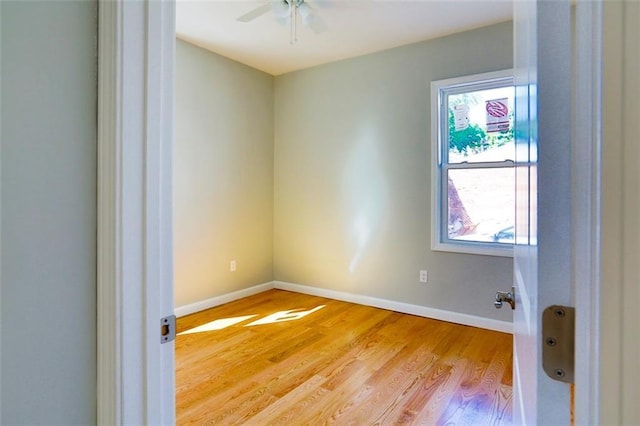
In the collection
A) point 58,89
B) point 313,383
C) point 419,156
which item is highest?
point 419,156

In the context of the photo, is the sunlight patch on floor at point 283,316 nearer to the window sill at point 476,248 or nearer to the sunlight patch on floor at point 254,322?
the sunlight patch on floor at point 254,322

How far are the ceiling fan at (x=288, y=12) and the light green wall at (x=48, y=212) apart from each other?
2.18 meters

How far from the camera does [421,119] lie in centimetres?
349

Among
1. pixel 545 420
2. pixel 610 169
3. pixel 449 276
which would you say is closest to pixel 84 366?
pixel 545 420

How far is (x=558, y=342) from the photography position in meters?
0.48

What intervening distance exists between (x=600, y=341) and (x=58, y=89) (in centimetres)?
95

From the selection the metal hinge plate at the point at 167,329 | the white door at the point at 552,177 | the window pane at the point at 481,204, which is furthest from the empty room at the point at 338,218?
the white door at the point at 552,177

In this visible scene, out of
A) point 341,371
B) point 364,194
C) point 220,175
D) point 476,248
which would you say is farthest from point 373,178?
point 341,371

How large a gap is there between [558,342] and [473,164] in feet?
10.2

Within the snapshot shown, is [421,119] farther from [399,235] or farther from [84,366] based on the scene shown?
[84,366]

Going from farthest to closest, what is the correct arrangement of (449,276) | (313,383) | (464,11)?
(449,276)
(464,11)
(313,383)

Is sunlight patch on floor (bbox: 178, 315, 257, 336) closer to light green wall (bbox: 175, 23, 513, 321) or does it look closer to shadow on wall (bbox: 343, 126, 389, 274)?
light green wall (bbox: 175, 23, 513, 321)

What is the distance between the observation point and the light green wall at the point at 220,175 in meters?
3.51

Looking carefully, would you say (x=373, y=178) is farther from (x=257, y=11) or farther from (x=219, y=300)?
(x=219, y=300)
